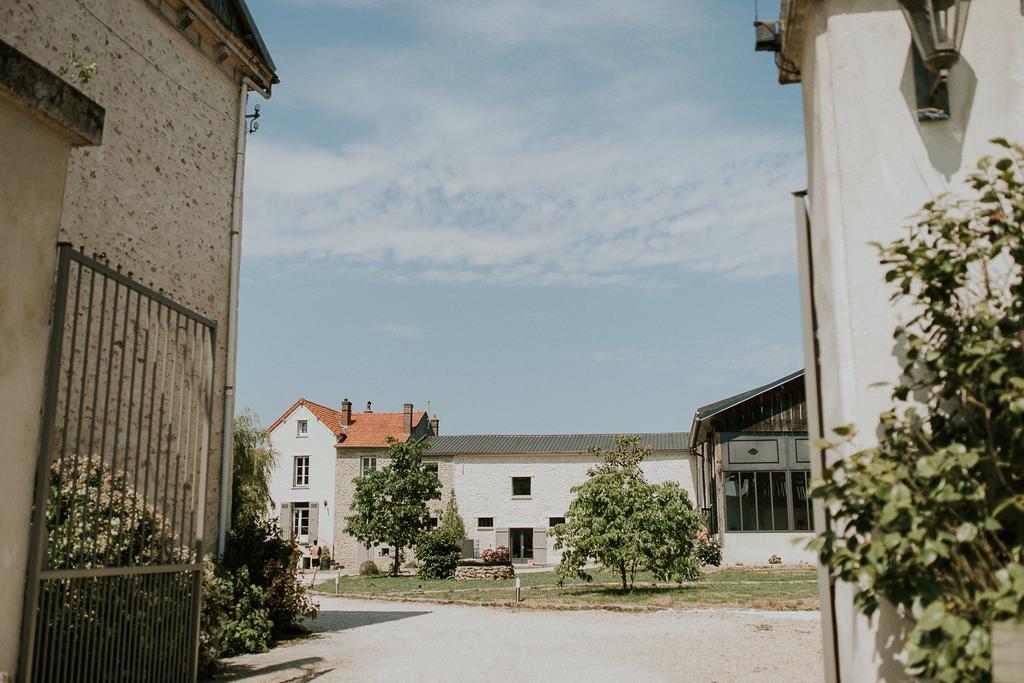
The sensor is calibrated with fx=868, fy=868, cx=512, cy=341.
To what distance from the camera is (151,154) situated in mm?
11109

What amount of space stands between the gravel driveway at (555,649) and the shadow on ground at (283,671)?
0.01 metres

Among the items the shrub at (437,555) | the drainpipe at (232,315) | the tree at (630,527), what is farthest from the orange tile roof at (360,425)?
the drainpipe at (232,315)

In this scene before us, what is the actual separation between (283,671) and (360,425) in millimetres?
37832

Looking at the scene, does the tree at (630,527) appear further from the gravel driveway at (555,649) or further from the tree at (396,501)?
the tree at (396,501)

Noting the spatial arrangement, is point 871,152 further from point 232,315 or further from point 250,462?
point 250,462

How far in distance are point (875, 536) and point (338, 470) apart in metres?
41.4

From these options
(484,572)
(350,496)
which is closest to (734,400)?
(484,572)

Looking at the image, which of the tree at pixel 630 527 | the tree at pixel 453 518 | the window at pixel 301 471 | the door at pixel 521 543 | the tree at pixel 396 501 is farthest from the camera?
the window at pixel 301 471

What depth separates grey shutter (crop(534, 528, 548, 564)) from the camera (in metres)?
40.3

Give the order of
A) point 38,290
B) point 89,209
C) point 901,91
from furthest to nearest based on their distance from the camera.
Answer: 1. point 89,209
2. point 38,290
3. point 901,91

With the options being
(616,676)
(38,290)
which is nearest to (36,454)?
(38,290)

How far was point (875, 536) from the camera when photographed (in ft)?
12.0

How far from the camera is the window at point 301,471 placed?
43969mm

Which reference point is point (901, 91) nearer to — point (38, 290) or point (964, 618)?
point (964, 618)
